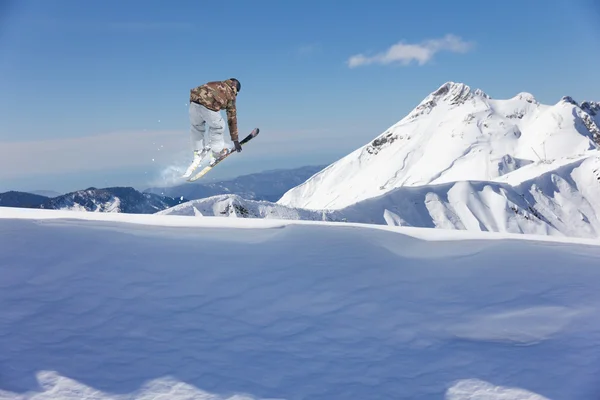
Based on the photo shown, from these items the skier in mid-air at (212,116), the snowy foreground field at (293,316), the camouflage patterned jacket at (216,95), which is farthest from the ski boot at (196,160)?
the snowy foreground field at (293,316)

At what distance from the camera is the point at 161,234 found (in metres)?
9.48

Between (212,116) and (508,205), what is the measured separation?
315 ft

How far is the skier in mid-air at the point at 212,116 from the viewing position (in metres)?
13.9

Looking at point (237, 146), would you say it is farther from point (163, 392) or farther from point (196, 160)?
point (163, 392)

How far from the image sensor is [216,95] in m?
13.9

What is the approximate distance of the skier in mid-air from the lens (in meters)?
13.9

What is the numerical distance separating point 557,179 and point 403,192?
1562 inches

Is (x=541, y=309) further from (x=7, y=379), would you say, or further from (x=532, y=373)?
(x=7, y=379)

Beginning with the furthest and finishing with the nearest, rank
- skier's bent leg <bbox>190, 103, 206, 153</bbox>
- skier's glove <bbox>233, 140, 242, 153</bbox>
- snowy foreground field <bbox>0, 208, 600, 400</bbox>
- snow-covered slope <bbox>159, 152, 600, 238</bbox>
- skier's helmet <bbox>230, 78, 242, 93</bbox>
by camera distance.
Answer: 1. snow-covered slope <bbox>159, 152, 600, 238</bbox>
2. skier's glove <bbox>233, 140, 242, 153</bbox>
3. skier's bent leg <bbox>190, 103, 206, 153</bbox>
4. skier's helmet <bbox>230, 78, 242, 93</bbox>
5. snowy foreground field <bbox>0, 208, 600, 400</bbox>

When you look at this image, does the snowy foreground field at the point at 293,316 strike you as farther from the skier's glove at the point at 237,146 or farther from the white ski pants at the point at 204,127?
the skier's glove at the point at 237,146

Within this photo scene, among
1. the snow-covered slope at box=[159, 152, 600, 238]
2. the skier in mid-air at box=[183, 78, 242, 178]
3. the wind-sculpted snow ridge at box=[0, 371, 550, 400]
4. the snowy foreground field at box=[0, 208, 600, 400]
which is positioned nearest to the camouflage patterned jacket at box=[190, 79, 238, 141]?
the skier in mid-air at box=[183, 78, 242, 178]

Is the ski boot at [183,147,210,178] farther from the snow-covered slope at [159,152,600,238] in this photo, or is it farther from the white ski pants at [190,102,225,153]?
the snow-covered slope at [159,152,600,238]

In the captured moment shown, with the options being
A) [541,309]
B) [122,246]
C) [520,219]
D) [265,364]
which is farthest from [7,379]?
[520,219]

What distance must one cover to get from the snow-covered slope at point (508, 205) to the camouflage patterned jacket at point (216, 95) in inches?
2461
